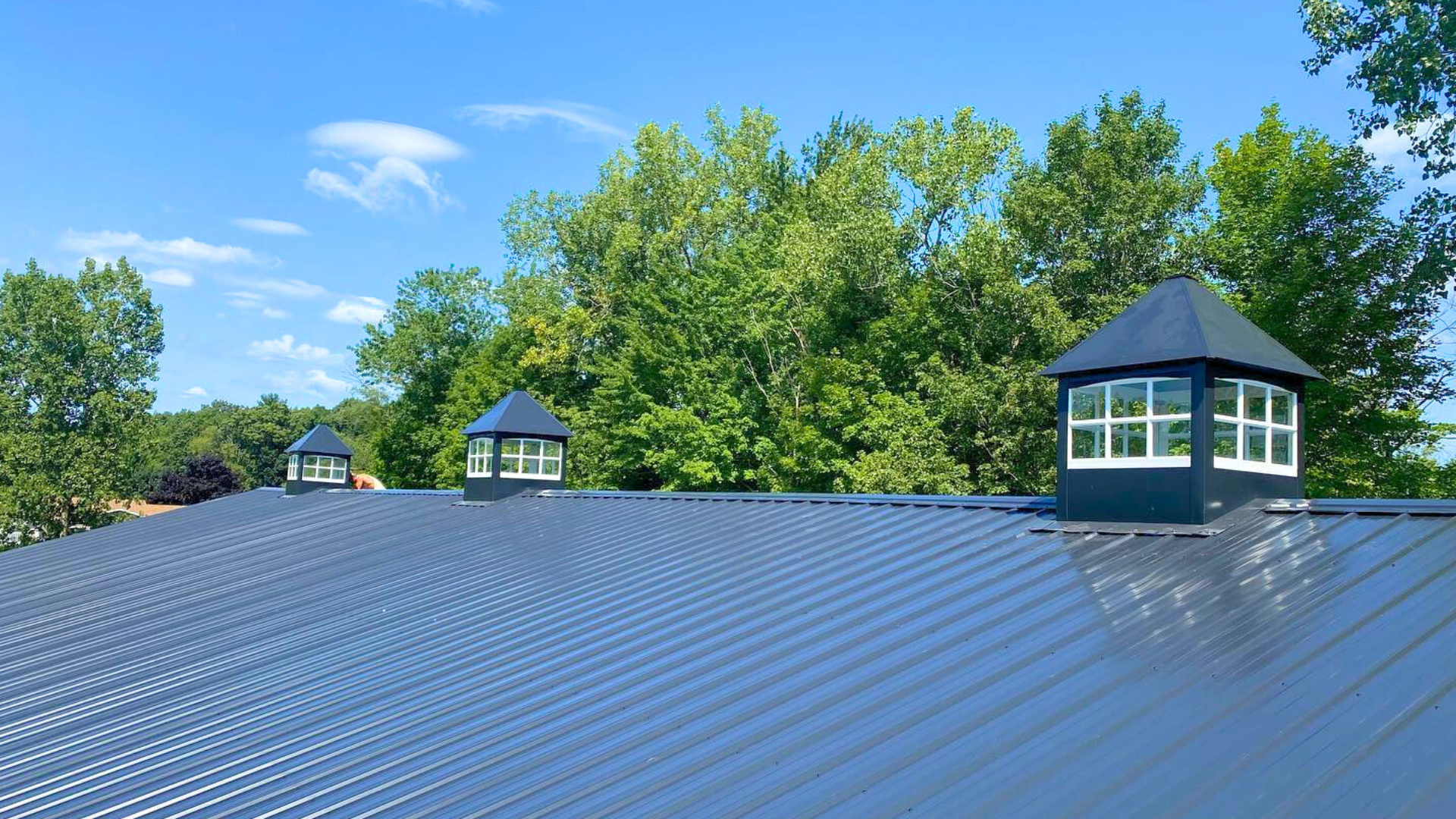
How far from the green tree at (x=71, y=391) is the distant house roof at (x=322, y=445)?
1037 inches

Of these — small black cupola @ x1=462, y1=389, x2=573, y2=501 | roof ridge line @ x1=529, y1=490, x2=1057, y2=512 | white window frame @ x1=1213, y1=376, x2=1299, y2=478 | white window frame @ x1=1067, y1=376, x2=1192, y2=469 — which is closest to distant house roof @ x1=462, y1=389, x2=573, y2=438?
small black cupola @ x1=462, y1=389, x2=573, y2=501

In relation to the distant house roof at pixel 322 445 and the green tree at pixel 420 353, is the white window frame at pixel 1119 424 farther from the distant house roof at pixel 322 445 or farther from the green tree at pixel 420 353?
the green tree at pixel 420 353

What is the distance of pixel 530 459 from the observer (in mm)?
21047

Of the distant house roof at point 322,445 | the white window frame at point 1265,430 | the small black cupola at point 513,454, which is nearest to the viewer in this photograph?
the white window frame at point 1265,430

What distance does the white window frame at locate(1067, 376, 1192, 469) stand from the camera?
965 cm

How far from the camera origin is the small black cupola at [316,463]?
98.6 ft

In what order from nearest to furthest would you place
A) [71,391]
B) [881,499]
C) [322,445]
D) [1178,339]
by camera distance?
1. [1178,339]
2. [881,499]
3. [322,445]
4. [71,391]

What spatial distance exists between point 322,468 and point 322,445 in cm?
69

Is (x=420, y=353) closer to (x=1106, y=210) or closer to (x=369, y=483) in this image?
(x=369, y=483)

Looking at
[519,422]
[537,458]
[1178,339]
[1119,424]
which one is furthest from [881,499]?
[519,422]

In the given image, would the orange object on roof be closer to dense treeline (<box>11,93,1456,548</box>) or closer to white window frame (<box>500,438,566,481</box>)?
dense treeline (<box>11,93,1456,548</box>)

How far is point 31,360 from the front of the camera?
5238cm

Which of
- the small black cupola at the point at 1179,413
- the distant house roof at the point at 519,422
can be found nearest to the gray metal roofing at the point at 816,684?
the small black cupola at the point at 1179,413

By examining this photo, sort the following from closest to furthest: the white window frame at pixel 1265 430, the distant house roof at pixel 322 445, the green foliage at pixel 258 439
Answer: the white window frame at pixel 1265 430 → the distant house roof at pixel 322 445 → the green foliage at pixel 258 439
